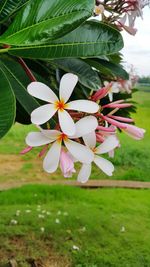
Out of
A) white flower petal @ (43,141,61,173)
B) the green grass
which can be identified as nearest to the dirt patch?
the green grass

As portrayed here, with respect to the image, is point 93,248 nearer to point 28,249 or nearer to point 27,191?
point 28,249

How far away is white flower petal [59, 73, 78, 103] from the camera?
0.56 metres

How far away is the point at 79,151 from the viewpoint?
1.86 feet

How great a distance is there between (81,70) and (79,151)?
33 centimetres

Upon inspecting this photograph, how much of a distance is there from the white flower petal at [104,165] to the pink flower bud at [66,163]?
2.0 inches

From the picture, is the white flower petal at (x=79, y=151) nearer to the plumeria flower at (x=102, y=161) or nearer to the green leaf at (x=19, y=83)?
the plumeria flower at (x=102, y=161)

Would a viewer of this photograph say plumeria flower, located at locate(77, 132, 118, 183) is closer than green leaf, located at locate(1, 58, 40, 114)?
Yes

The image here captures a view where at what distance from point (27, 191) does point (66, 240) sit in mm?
1138

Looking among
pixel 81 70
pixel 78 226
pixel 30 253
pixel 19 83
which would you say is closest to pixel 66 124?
pixel 19 83

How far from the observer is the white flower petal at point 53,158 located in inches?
22.2

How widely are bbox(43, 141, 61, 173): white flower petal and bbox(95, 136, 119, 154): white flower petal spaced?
0.07 metres

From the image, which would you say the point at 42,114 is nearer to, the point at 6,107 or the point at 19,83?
the point at 6,107

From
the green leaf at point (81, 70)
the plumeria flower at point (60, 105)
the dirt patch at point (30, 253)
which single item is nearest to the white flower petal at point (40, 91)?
the plumeria flower at point (60, 105)

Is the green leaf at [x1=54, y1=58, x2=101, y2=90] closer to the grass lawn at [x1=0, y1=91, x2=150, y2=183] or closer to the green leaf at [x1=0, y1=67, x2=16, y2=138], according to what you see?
the green leaf at [x1=0, y1=67, x2=16, y2=138]
